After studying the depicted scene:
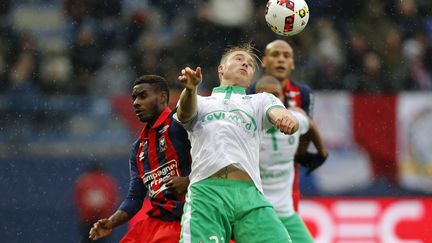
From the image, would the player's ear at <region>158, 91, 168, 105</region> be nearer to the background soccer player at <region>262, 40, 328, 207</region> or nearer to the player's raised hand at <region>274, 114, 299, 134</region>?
the player's raised hand at <region>274, 114, 299, 134</region>

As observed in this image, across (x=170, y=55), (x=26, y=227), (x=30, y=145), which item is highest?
(x=170, y=55)

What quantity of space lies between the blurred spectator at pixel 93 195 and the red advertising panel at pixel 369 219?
2352 millimetres

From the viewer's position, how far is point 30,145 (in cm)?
1124

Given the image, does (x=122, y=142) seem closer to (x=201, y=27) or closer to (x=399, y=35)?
(x=201, y=27)

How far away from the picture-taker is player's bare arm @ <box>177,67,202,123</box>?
5.53 metres

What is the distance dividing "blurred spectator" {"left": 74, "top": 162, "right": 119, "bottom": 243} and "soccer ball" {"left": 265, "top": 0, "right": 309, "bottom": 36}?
4.61 meters

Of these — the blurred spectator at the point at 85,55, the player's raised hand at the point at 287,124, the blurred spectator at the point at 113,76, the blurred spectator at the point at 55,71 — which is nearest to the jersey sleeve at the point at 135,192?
the player's raised hand at the point at 287,124

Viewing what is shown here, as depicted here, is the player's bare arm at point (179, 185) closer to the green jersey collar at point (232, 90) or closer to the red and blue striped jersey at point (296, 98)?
the green jersey collar at point (232, 90)

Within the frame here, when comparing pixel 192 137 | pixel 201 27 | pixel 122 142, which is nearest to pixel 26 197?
pixel 122 142

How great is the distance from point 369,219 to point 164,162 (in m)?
5.55

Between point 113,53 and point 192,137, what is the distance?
7117mm

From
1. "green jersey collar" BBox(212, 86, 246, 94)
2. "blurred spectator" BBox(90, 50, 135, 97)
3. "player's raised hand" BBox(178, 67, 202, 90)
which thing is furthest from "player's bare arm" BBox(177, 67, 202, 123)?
"blurred spectator" BBox(90, 50, 135, 97)

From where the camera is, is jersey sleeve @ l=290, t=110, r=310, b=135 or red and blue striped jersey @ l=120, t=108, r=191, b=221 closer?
red and blue striped jersey @ l=120, t=108, r=191, b=221

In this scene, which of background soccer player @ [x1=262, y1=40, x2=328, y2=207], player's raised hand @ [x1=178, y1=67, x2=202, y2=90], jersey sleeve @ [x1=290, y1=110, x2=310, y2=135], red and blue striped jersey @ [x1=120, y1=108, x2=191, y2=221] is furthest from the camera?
background soccer player @ [x1=262, y1=40, x2=328, y2=207]
